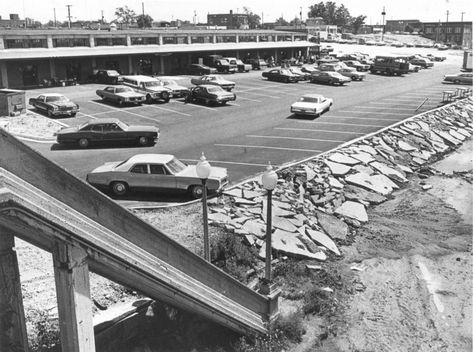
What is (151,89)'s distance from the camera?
35.2m

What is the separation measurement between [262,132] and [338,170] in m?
6.95

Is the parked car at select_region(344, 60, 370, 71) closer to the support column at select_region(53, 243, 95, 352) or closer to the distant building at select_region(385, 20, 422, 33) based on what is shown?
the support column at select_region(53, 243, 95, 352)

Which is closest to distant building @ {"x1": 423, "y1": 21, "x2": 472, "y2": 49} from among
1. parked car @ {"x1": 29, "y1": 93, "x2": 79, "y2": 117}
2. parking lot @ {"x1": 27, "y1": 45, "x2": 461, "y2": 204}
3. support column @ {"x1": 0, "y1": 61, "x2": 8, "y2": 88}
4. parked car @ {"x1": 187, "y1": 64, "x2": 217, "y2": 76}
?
parking lot @ {"x1": 27, "y1": 45, "x2": 461, "y2": 204}

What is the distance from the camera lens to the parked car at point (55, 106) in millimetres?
29609

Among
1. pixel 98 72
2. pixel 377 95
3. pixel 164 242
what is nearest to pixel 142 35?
pixel 98 72

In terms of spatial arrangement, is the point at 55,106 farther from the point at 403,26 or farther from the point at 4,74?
the point at 403,26

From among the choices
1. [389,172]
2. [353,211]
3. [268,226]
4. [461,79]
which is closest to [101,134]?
[353,211]

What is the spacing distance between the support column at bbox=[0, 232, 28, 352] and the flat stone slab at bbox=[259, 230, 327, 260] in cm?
816

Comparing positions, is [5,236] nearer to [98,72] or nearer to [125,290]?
[125,290]

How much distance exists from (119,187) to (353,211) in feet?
30.3

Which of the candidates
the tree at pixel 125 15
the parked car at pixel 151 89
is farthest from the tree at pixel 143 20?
the parked car at pixel 151 89

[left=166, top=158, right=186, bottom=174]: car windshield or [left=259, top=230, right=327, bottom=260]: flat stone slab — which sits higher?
[left=166, top=158, right=186, bottom=174]: car windshield

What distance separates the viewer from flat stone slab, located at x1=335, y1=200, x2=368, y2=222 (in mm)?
19406

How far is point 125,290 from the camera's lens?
1264 centimetres
